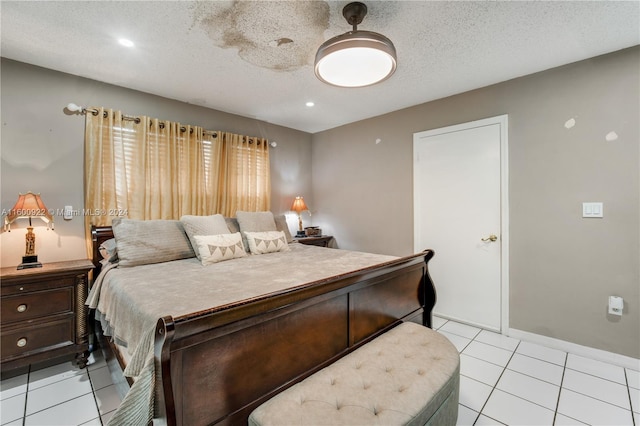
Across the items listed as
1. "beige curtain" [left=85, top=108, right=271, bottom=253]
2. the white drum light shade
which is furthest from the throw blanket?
the white drum light shade

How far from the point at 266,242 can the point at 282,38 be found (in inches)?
70.2

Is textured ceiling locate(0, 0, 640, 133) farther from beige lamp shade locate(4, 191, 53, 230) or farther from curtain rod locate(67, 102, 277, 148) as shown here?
beige lamp shade locate(4, 191, 53, 230)

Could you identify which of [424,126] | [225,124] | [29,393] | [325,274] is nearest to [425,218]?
[424,126]

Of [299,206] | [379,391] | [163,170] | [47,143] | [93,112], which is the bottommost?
[379,391]

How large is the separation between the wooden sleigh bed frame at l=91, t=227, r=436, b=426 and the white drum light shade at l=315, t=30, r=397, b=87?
1347 millimetres

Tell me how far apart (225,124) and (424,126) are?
8.07ft

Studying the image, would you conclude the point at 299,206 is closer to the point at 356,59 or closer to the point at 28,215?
the point at 356,59

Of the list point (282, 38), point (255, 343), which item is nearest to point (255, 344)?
point (255, 343)

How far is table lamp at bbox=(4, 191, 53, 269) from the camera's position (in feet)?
7.41

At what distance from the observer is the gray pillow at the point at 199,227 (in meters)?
2.65

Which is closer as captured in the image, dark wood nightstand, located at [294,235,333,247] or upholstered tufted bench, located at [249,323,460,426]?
upholstered tufted bench, located at [249,323,460,426]

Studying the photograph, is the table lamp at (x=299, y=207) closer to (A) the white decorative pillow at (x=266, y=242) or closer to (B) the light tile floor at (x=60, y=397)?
(A) the white decorative pillow at (x=266, y=242)

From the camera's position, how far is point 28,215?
232 centimetres

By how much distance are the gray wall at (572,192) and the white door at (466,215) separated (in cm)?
10
